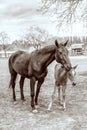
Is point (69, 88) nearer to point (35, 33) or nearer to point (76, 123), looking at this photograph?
point (76, 123)

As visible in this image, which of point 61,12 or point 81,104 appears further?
point 61,12

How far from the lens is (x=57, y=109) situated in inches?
216

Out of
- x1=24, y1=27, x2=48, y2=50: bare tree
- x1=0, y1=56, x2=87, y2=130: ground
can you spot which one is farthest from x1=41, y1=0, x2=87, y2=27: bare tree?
x1=24, y1=27, x2=48, y2=50: bare tree

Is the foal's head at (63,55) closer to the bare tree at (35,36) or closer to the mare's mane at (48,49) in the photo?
the mare's mane at (48,49)

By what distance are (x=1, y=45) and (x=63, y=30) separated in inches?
1815

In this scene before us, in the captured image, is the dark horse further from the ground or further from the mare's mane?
the ground

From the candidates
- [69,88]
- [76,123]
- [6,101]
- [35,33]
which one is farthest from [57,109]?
[35,33]

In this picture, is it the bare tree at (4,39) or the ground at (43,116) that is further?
the bare tree at (4,39)

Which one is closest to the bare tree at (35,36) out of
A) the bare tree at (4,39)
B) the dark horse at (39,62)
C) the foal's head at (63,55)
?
the bare tree at (4,39)

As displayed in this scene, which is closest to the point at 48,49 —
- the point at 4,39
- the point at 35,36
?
the point at 35,36

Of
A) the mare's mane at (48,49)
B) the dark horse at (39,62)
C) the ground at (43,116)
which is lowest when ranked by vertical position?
the ground at (43,116)

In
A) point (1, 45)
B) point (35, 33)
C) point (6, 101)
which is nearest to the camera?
point (6, 101)

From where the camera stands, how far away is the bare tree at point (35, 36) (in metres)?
49.2

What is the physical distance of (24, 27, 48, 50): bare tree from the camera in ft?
162
